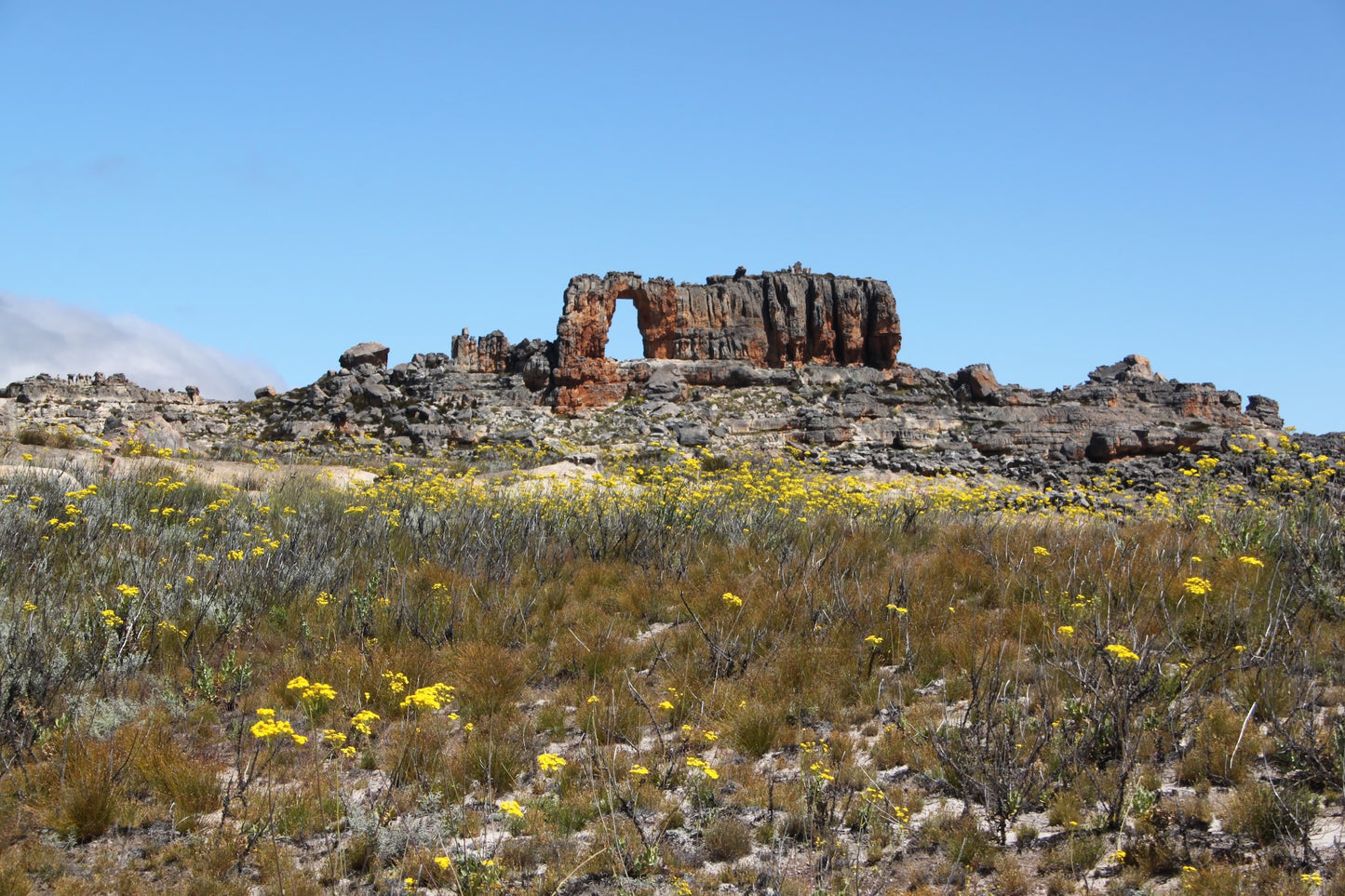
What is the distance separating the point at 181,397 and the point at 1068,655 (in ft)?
194

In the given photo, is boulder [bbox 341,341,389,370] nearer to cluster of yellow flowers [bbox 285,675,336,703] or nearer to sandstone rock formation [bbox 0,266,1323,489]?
sandstone rock formation [bbox 0,266,1323,489]

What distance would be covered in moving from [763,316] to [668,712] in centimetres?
6098

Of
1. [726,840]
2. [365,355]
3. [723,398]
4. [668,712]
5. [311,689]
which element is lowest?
[726,840]

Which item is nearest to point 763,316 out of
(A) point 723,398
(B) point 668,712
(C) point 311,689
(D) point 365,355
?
(A) point 723,398

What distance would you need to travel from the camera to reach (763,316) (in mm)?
64375

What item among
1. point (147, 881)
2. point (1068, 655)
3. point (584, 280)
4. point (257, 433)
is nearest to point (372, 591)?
point (147, 881)

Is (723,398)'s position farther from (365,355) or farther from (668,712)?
(668,712)

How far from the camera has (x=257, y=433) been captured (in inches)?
1705

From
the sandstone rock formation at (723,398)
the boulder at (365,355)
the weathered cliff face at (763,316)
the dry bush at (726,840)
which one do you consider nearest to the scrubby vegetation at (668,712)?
the dry bush at (726,840)

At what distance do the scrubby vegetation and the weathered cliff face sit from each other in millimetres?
49404

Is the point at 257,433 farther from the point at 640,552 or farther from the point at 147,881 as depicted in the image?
the point at 147,881

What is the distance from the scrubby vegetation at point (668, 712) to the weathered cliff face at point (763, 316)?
162 feet

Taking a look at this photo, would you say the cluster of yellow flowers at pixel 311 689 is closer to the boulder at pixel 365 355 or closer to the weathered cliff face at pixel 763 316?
the weathered cliff face at pixel 763 316

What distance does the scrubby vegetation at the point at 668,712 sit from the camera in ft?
11.4
